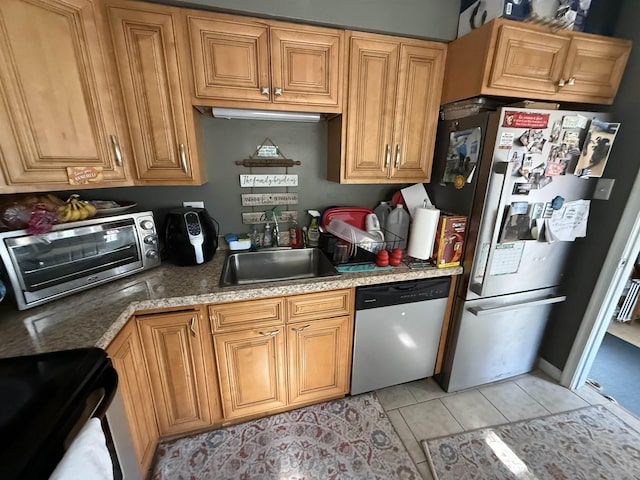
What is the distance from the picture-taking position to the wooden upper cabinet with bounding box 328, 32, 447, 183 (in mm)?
1413

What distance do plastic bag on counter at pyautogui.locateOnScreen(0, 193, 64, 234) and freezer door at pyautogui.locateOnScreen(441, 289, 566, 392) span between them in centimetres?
205

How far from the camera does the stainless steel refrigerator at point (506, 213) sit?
1344 mm

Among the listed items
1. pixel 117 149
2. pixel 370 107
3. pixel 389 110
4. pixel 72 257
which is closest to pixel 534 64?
pixel 389 110

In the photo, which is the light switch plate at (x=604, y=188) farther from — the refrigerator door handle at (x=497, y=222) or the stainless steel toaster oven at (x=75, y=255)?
the stainless steel toaster oven at (x=75, y=255)

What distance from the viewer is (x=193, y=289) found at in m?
1.25

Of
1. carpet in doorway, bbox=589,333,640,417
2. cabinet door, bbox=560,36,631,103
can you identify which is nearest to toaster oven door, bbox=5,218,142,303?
cabinet door, bbox=560,36,631,103

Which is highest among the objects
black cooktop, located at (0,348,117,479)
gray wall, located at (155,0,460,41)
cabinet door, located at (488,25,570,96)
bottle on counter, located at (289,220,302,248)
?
gray wall, located at (155,0,460,41)

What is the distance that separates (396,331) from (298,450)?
836 millimetres

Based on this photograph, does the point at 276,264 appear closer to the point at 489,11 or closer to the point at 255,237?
the point at 255,237

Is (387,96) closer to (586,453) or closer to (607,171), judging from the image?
(607,171)

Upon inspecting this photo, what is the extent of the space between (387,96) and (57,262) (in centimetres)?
174

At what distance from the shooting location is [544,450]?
145 centimetres

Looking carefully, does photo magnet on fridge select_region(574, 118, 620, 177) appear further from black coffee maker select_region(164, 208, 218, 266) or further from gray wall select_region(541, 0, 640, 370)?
black coffee maker select_region(164, 208, 218, 266)

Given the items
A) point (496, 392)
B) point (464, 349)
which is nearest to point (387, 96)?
point (464, 349)
